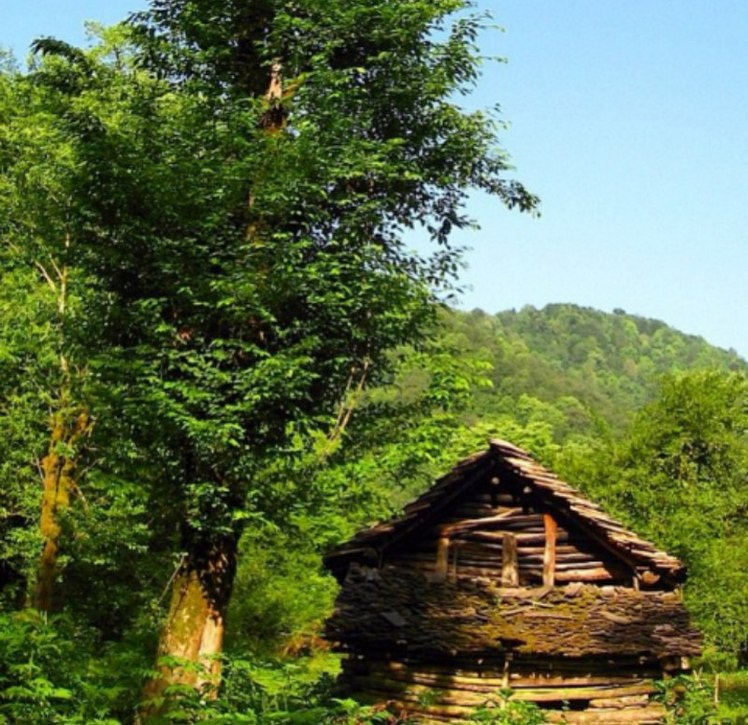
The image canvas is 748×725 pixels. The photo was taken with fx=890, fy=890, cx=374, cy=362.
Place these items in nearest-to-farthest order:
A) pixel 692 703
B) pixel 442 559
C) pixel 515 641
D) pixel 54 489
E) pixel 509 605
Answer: pixel 692 703, pixel 515 641, pixel 509 605, pixel 442 559, pixel 54 489

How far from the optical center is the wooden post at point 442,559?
650 inches

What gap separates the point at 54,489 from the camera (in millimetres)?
18641

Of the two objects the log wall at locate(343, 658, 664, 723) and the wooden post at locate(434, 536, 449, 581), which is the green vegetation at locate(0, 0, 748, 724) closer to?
the log wall at locate(343, 658, 664, 723)

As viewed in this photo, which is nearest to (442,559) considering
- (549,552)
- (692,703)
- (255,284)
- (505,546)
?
(505,546)

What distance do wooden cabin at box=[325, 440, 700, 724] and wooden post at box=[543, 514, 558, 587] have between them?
22 millimetres

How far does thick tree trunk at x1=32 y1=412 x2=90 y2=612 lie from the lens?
17438 millimetres

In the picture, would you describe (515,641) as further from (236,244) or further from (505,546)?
(236,244)

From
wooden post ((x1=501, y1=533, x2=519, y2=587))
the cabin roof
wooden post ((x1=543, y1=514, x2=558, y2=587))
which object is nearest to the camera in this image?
the cabin roof

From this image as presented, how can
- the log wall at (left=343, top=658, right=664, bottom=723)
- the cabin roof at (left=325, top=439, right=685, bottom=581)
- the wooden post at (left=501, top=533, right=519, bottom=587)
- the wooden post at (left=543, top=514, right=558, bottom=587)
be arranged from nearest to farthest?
the log wall at (left=343, top=658, right=664, bottom=723) → the cabin roof at (left=325, top=439, right=685, bottom=581) → the wooden post at (left=543, top=514, right=558, bottom=587) → the wooden post at (left=501, top=533, right=519, bottom=587)

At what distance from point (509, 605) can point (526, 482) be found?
2259 mm

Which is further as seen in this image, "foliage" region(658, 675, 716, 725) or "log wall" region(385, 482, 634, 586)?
"log wall" region(385, 482, 634, 586)

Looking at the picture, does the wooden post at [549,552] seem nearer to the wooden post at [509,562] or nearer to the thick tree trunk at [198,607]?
the wooden post at [509,562]

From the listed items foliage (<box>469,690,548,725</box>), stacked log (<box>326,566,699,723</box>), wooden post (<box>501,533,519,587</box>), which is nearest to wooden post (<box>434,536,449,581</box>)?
stacked log (<box>326,566,699,723</box>)

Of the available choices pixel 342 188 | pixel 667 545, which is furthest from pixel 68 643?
pixel 667 545
